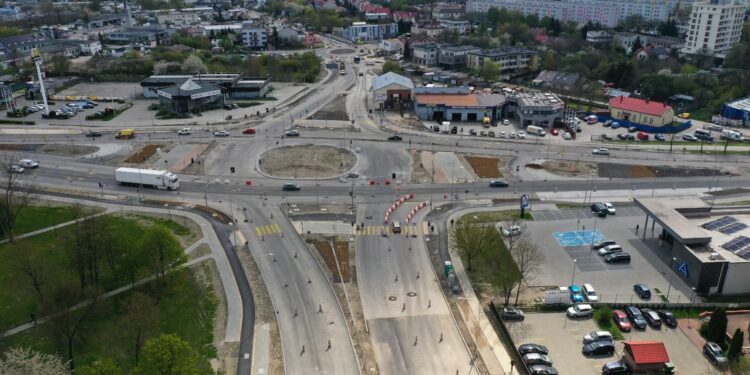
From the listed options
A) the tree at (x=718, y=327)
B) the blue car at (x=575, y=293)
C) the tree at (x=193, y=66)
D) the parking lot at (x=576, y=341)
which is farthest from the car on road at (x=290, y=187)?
the tree at (x=193, y=66)

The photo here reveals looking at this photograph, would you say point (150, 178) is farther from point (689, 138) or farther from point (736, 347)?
point (689, 138)

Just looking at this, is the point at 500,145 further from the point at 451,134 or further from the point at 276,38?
the point at 276,38

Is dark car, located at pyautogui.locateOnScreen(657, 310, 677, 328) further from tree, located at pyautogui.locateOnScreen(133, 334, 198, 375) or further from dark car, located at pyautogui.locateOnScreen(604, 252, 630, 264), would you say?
tree, located at pyautogui.locateOnScreen(133, 334, 198, 375)

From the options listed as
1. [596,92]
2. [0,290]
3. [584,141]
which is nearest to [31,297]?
[0,290]

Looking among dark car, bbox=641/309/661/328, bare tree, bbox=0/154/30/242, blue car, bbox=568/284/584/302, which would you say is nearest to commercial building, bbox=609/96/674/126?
blue car, bbox=568/284/584/302

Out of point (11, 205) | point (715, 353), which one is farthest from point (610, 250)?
point (11, 205)

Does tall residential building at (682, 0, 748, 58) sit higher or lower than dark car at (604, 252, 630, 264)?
higher

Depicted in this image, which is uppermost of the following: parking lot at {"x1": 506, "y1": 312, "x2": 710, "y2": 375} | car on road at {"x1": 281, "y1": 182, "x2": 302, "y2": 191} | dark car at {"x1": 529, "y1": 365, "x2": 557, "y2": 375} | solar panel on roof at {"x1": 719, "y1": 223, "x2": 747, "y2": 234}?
solar panel on roof at {"x1": 719, "y1": 223, "x2": 747, "y2": 234}
